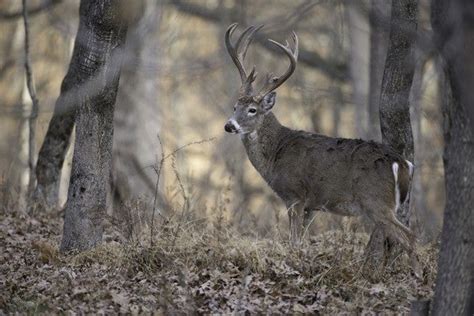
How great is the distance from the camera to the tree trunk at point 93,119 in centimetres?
968

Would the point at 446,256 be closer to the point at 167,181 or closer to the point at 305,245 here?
the point at 305,245

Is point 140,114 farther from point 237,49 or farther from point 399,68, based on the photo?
point 399,68

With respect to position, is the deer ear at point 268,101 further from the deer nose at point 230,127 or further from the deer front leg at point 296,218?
the deer front leg at point 296,218

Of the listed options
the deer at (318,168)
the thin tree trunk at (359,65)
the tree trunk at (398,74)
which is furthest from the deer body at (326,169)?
the thin tree trunk at (359,65)

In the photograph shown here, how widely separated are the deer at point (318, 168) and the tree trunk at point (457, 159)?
236 cm

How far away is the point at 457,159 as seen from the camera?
6.64 metres

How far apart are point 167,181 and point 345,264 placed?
14.1 metres

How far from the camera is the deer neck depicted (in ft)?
37.7

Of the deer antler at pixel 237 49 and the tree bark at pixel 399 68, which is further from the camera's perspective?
the deer antler at pixel 237 49

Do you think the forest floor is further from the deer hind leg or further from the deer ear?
the deer ear

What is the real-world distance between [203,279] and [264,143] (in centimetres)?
336

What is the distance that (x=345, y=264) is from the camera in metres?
8.49

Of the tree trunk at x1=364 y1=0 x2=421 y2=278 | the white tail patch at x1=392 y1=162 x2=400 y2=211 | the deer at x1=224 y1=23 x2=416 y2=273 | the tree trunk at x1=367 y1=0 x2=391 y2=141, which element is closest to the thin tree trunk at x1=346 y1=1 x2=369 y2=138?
the tree trunk at x1=367 y1=0 x2=391 y2=141

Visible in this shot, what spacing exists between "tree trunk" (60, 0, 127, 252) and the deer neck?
7.38ft
